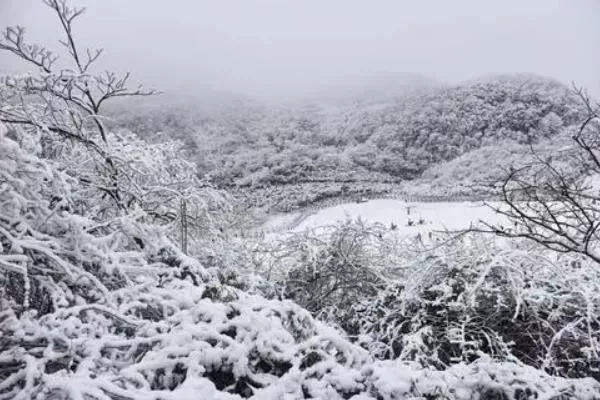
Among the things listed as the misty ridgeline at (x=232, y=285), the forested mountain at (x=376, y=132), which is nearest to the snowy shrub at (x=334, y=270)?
the misty ridgeline at (x=232, y=285)

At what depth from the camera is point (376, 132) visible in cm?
4572

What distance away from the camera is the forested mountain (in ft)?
125

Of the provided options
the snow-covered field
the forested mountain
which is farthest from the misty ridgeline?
the forested mountain

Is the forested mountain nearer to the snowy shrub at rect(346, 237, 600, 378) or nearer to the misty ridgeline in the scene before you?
the misty ridgeline

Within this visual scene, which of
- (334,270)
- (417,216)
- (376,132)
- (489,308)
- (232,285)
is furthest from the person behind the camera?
(376,132)

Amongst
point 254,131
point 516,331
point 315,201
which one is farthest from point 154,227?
point 254,131

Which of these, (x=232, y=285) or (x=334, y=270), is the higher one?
(x=232, y=285)

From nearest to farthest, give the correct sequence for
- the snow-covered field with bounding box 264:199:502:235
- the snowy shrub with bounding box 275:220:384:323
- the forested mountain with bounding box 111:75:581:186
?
the snowy shrub with bounding box 275:220:384:323 < the snow-covered field with bounding box 264:199:502:235 < the forested mountain with bounding box 111:75:581:186

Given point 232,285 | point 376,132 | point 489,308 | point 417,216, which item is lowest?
point 417,216

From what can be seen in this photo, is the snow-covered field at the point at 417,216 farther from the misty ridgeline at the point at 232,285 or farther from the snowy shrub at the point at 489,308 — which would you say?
the snowy shrub at the point at 489,308

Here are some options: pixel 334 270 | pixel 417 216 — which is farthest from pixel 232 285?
pixel 417 216

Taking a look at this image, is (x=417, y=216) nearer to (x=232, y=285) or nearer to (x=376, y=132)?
(x=232, y=285)

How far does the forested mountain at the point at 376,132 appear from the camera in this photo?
125 ft

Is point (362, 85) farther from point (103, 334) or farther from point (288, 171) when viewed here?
point (103, 334)
